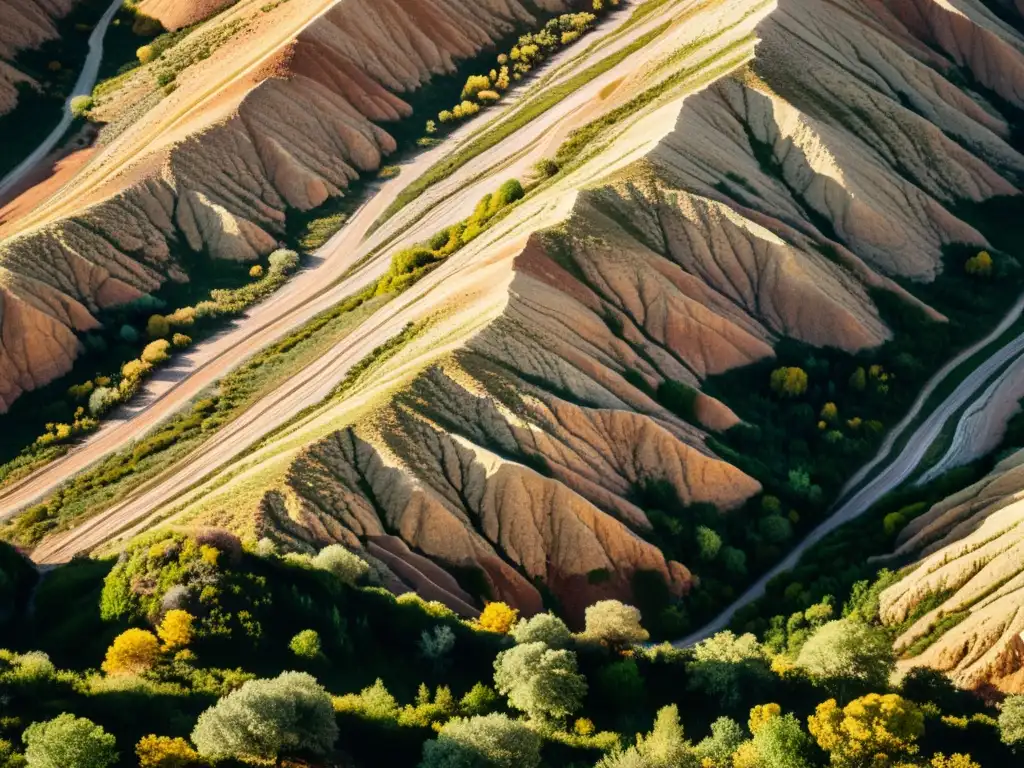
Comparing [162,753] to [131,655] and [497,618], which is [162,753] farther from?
[497,618]

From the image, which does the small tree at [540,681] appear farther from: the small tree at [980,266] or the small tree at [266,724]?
the small tree at [980,266]

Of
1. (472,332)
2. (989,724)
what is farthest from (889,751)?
(472,332)

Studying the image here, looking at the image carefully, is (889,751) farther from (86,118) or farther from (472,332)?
(86,118)

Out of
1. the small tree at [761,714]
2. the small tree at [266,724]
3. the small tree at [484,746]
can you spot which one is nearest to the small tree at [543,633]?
the small tree at [484,746]

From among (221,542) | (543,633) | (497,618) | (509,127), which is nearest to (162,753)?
(221,542)

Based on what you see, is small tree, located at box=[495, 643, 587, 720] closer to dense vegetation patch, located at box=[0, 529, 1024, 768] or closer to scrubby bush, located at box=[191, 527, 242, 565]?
dense vegetation patch, located at box=[0, 529, 1024, 768]

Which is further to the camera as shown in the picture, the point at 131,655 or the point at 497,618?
the point at 497,618
